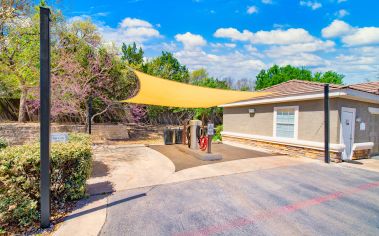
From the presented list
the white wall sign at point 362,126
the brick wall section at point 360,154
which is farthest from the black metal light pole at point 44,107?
the white wall sign at point 362,126

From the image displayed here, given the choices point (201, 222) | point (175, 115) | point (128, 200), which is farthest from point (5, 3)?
point (175, 115)

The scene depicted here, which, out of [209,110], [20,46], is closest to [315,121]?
[209,110]

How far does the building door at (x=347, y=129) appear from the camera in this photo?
765 cm

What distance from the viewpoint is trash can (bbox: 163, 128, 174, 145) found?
11806mm

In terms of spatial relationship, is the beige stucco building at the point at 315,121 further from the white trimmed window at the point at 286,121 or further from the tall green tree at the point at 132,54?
the tall green tree at the point at 132,54

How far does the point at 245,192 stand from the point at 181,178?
1.75 m

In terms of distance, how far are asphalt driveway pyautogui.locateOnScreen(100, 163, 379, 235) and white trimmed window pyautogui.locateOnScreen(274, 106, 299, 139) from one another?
136 inches

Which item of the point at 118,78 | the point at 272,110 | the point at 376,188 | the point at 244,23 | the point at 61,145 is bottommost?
the point at 376,188

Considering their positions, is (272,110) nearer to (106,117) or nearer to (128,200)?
(128,200)

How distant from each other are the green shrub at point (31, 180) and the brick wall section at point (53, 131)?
9330 millimetres

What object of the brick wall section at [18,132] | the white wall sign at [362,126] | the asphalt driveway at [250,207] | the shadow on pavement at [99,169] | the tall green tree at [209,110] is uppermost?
the tall green tree at [209,110]

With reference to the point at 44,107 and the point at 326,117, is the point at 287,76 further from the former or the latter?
the point at 44,107

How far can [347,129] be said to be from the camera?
7922 mm

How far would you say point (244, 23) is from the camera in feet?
51.7
